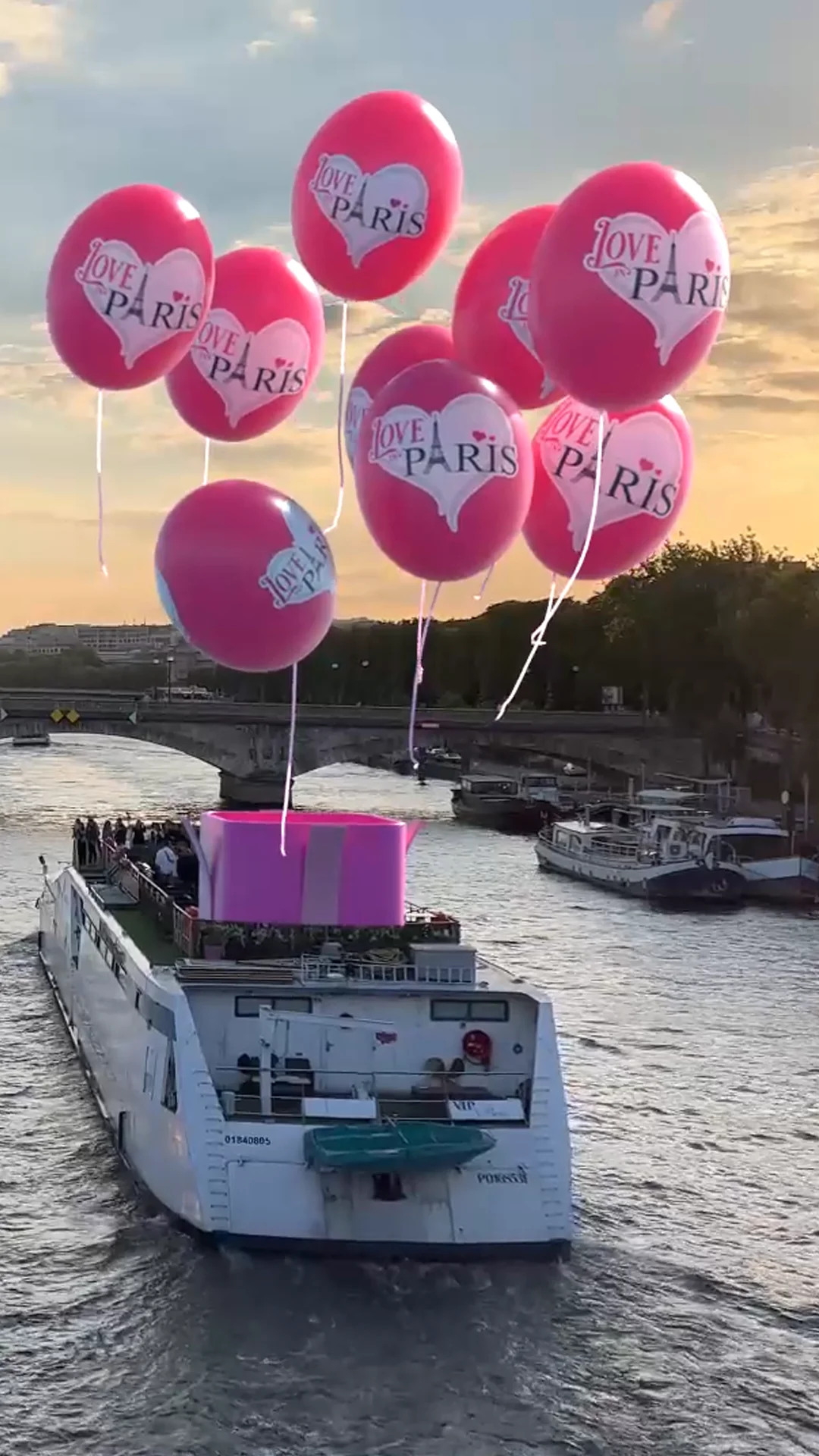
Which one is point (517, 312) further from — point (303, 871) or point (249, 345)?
point (303, 871)

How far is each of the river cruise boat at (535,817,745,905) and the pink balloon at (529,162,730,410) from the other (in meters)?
34.0

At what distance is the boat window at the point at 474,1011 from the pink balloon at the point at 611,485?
560cm

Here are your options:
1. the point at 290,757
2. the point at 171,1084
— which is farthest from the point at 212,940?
the point at 290,757

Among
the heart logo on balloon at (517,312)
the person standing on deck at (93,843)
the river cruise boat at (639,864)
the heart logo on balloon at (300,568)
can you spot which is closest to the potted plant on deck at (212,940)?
the heart logo on balloon at (300,568)

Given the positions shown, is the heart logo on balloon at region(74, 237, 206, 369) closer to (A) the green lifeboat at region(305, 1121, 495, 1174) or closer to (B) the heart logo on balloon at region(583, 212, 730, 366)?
(B) the heart logo on balloon at region(583, 212, 730, 366)

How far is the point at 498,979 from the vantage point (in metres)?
17.8

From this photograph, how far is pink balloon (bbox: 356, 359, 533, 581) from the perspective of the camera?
1156cm

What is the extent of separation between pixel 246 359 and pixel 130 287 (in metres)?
1.81

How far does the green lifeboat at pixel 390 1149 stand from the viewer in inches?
582

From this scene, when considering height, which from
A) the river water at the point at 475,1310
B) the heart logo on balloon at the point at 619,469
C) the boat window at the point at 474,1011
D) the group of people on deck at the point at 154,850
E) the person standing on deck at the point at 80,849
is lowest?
the river water at the point at 475,1310

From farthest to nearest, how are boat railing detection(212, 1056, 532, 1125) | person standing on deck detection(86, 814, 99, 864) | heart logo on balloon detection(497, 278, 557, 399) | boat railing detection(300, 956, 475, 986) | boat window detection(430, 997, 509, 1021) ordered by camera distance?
person standing on deck detection(86, 814, 99, 864), boat railing detection(300, 956, 475, 986), boat window detection(430, 997, 509, 1021), boat railing detection(212, 1056, 532, 1125), heart logo on balloon detection(497, 278, 557, 399)

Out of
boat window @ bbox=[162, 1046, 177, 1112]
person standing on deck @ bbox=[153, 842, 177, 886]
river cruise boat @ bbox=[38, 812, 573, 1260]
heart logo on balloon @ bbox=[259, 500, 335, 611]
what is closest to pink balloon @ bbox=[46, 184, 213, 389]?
heart logo on balloon @ bbox=[259, 500, 335, 611]

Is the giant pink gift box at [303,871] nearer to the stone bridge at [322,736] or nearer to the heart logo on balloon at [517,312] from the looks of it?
the heart logo on balloon at [517,312]

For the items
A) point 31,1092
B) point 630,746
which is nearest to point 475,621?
point 630,746
